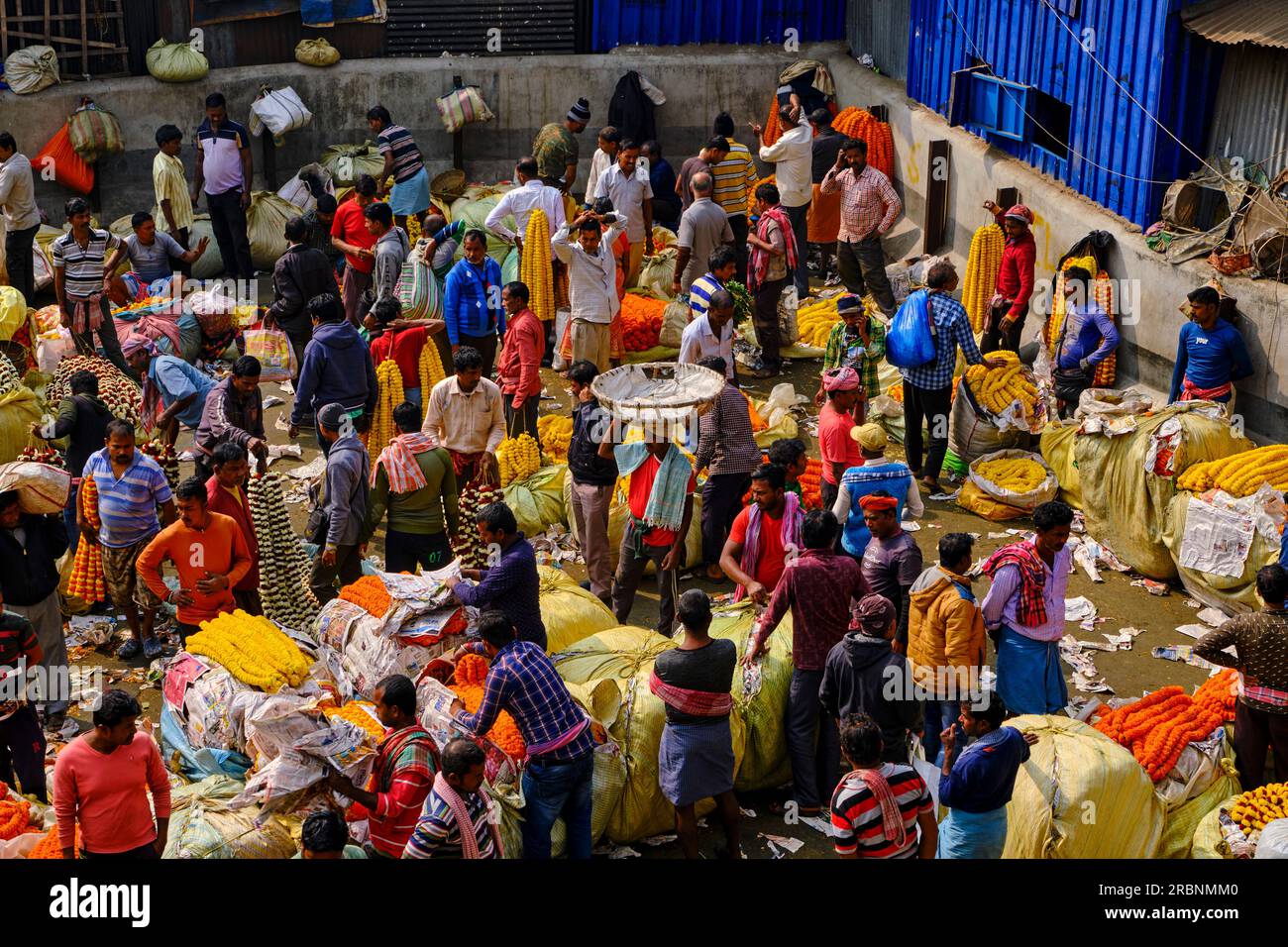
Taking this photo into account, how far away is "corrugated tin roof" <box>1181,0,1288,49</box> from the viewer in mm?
10614

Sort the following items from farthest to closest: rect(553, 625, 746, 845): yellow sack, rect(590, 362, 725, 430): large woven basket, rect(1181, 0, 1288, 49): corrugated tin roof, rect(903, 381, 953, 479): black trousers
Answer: rect(903, 381, 953, 479): black trousers → rect(1181, 0, 1288, 49): corrugated tin roof → rect(590, 362, 725, 430): large woven basket → rect(553, 625, 746, 845): yellow sack

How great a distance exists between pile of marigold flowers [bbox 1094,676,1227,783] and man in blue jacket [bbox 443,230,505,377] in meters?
5.21

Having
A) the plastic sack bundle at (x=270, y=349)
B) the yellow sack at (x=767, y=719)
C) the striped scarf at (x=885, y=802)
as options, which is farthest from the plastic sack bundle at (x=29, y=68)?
the striped scarf at (x=885, y=802)

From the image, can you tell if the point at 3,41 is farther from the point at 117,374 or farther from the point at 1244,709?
the point at 1244,709

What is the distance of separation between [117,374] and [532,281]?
10.8 feet

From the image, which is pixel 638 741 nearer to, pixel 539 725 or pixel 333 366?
pixel 539 725

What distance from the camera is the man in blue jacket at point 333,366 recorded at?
9938 mm

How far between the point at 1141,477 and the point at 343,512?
15.8 ft

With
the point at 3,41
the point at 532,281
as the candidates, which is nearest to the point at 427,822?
the point at 532,281

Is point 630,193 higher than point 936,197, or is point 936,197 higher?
point 630,193

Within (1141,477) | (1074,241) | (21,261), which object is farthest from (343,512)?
(1074,241)

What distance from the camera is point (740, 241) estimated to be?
1428 cm

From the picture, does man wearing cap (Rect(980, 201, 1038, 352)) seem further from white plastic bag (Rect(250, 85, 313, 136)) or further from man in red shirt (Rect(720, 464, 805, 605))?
white plastic bag (Rect(250, 85, 313, 136))

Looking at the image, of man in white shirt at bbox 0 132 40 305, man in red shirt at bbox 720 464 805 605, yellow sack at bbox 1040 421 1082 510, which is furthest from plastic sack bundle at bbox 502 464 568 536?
man in white shirt at bbox 0 132 40 305
